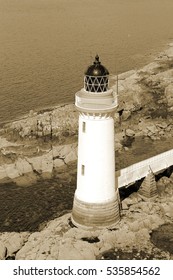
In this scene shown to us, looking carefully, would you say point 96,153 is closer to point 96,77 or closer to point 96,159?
point 96,159

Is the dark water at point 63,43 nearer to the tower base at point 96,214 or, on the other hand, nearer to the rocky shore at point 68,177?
the rocky shore at point 68,177

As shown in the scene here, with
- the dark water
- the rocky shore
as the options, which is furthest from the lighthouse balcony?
the dark water

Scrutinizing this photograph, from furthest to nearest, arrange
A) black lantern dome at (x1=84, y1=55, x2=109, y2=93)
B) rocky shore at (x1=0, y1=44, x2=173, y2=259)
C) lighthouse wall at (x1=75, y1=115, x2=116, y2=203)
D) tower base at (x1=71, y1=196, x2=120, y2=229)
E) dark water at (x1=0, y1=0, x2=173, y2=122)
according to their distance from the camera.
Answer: dark water at (x1=0, y1=0, x2=173, y2=122) < tower base at (x1=71, y1=196, x2=120, y2=229) < rocky shore at (x1=0, y1=44, x2=173, y2=259) < lighthouse wall at (x1=75, y1=115, x2=116, y2=203) < black lantern dome at (x1=84, y1=55, x2=109, y2=93)

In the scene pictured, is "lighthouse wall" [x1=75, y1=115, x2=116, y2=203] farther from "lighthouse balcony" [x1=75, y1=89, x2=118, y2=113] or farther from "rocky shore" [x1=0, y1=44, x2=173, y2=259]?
"rocky shore" [x1=0, y1=44, x2=173, y2=259]

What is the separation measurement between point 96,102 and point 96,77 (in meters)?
1.28

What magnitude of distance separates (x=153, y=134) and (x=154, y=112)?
3873mm

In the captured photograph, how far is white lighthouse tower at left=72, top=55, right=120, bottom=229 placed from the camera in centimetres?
2195

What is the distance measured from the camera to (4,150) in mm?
36250

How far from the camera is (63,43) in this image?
70562 millimetres

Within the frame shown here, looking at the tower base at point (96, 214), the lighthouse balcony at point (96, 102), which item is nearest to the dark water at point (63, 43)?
the lighthouse balcony at point (96, 102)

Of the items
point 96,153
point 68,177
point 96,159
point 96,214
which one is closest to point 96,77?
point 96,153

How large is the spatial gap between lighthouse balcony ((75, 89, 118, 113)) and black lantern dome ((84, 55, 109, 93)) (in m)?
0.32

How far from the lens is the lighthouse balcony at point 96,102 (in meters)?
21.8

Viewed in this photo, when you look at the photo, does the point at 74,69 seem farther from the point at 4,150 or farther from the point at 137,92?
the point at 4,150
